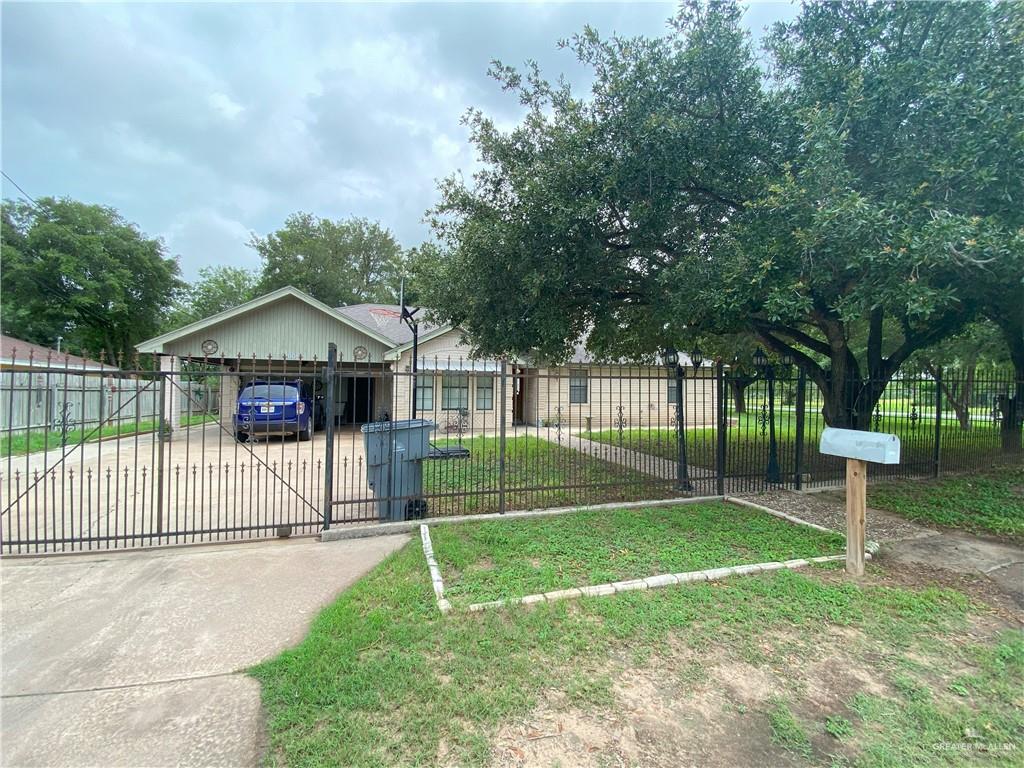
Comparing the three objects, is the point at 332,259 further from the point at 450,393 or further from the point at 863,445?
the point at 863,445

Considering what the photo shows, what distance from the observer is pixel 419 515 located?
5.73 m

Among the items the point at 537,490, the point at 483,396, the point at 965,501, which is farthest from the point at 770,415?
the point at 483,396

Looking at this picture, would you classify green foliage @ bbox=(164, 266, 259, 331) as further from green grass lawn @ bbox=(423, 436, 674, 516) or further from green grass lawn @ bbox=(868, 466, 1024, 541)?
green grass lawn @ bbox=(868, 466, 1024, 541)

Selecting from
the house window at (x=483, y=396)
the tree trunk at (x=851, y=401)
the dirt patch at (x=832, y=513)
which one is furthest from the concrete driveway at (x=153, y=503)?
the tree trunk at (x=851, y=401)

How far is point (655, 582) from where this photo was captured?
3844 millimetres

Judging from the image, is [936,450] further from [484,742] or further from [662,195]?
[484,742]

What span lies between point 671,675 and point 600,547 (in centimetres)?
197

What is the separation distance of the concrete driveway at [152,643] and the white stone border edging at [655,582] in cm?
151

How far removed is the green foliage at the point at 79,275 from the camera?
23.7m

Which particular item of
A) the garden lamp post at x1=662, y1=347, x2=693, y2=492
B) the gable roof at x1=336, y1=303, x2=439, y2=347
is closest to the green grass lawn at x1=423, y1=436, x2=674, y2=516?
the garden lamp post at x1=662, y1=347, x2=693, y2=492

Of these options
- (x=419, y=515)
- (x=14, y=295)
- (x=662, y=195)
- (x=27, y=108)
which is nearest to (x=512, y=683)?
(x=419, y=515)

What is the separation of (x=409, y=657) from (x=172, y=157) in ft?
49.2

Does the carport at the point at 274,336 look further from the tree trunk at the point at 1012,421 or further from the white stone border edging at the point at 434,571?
the tree trunk at the point at 1012,421

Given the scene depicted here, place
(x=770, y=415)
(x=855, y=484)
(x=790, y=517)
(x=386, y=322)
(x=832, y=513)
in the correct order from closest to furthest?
(x=855, y=484)
(x=790, y=517)
(x=832, y=513)
(x=770, y=415)
(x=386, y=322)
